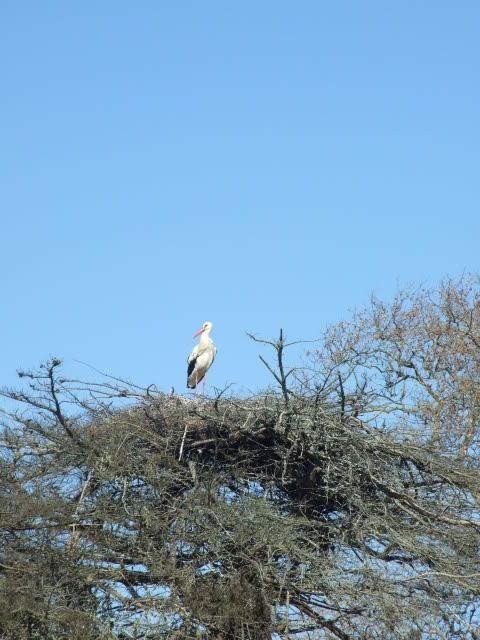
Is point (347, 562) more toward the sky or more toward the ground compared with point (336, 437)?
more toward the ground

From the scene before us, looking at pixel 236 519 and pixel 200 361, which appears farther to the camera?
pixel 200 361

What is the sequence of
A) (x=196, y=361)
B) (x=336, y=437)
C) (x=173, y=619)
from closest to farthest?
(x=173, y=619) < (x=336, y=437) < (x=196, y=361)

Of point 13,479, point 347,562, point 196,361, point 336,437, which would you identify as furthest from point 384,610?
point 196,361

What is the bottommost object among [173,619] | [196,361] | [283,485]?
[173,619]

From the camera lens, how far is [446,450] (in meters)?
13.1

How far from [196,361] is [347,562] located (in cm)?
696

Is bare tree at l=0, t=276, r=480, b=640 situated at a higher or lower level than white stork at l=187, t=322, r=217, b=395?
lower

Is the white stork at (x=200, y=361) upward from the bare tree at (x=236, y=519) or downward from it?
upward

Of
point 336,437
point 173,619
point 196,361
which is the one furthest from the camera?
point 196,361

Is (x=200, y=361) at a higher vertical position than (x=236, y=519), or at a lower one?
higher

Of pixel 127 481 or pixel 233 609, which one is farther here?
pixel 127 481

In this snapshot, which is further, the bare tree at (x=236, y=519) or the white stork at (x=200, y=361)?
the white stork at (x=200, y=361)

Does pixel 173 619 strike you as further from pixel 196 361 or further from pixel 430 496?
pixel 196 361

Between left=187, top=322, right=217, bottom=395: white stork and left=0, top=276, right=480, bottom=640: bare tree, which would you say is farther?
left=187, top=322, right=217, bottom=395: white stork
